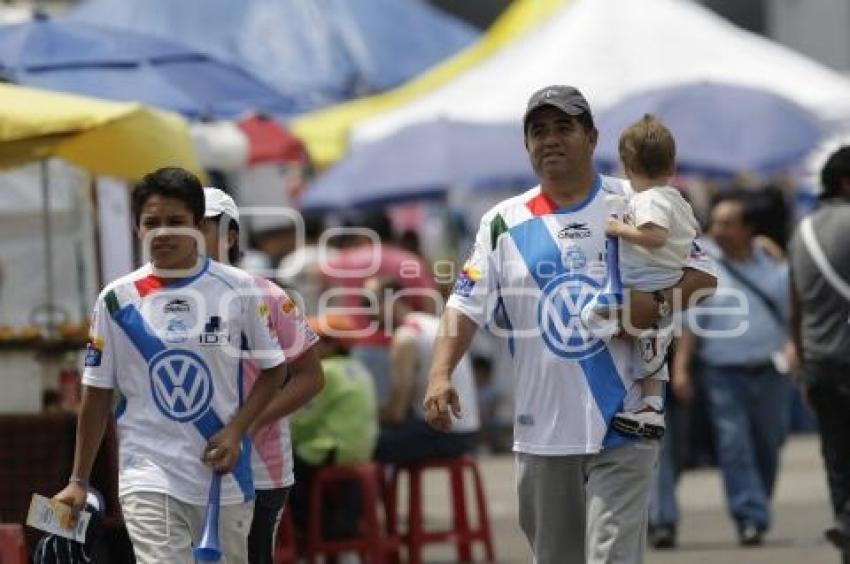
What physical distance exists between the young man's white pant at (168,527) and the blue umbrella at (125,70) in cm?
471

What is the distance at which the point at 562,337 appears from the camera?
27.8ft

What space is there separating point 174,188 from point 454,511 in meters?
5.98

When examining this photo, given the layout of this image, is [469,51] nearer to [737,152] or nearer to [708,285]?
[737,152]

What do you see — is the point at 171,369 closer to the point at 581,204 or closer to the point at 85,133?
the point at 581,204

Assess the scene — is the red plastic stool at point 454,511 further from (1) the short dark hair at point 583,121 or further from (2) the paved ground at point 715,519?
(1) the short dark hair at point 583,121

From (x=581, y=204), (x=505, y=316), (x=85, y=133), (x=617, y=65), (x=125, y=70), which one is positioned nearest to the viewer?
(x=581, y=204)

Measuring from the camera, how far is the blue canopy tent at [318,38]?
22.3 m

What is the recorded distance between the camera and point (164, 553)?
8.19 meters

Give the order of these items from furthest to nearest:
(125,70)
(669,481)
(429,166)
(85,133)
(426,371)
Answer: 1. (429,166)
2. (669,481)
3. (426,371)
4. (125,70)
5. (85,133)

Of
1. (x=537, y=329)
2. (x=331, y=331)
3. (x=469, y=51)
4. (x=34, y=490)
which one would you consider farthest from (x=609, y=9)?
(x=537, y=329)

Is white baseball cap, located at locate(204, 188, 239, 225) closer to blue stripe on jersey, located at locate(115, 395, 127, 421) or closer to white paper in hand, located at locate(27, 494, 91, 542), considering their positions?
blue stripe on jersey, located at locate(115, 395, 127, 421)

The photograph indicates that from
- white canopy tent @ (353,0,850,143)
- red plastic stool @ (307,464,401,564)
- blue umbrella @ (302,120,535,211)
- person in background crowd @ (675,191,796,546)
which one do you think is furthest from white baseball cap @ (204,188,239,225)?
white canopy tent @ (353,0,850,143)

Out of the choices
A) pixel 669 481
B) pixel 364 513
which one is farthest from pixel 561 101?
pixel 669 481

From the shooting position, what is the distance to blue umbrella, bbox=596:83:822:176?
771 inches
